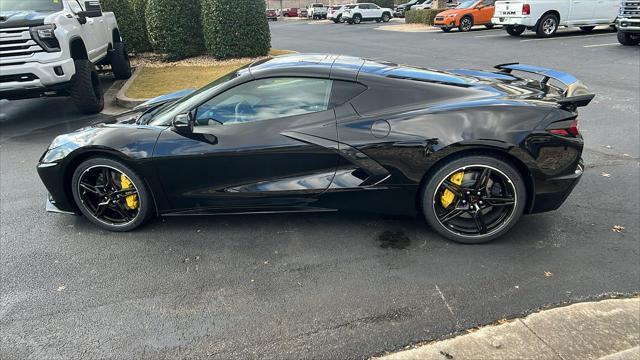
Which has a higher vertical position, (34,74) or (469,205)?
(34,74)

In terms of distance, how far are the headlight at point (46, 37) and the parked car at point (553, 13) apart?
582 inches

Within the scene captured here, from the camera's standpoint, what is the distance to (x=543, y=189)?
3424 mm

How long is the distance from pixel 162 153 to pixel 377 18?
37373 millimetres

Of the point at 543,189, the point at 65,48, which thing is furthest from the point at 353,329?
the point at 65,48

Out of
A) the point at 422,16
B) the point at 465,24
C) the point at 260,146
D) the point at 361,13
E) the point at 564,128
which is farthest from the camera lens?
the point at 361,13

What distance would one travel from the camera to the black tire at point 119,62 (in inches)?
420

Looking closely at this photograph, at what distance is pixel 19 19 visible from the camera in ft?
21.6

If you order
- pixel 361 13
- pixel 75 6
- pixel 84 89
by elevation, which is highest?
pixel 75 6

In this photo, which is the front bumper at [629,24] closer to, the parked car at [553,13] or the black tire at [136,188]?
the parked car at [553,13]

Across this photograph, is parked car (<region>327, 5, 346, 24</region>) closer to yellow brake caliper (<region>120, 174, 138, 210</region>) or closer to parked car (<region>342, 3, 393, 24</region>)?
parked car (<region>342, 3, 393, 24</region>)

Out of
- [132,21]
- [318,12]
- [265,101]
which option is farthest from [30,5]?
[318,12]

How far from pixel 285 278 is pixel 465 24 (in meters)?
21.7

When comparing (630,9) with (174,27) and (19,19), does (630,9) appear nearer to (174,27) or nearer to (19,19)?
(174,27)

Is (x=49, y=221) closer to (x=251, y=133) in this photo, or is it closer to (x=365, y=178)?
(x=251, y=133)
